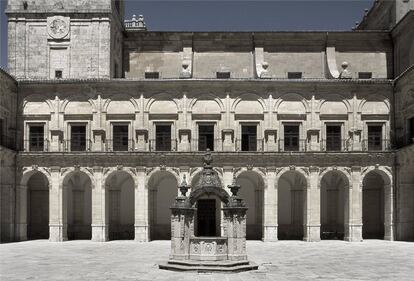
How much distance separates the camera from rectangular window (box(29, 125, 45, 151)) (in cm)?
4034

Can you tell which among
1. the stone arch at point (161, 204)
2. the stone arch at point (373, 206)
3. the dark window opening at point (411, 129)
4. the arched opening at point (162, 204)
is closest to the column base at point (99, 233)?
the stone arch at point (161, 204)

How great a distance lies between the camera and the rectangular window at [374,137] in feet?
133

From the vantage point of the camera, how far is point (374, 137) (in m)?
40.6

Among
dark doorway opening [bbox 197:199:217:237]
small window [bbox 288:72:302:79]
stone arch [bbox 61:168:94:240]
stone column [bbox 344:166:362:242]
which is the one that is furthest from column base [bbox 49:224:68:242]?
small window [bbox 288:72:302:79]

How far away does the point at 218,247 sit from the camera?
77.3 feet

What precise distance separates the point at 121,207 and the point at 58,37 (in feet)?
41.0

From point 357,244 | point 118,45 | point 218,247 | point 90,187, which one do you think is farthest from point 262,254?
point 118,45

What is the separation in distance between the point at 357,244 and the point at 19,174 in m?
21.7

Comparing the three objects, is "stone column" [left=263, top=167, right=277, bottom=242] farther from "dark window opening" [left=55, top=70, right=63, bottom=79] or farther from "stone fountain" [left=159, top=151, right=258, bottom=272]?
"dark window opening" [left=55, top=70, right=63, bottom=79]

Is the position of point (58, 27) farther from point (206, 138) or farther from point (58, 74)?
point (206, 138)

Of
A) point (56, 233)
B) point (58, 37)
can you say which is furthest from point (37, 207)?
point (58, 37)

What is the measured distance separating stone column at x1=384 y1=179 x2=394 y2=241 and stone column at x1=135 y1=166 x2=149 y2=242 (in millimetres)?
15647

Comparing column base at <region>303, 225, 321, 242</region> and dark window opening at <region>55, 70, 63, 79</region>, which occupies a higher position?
dark window opening at <region>55, 70, 63, 79</region>

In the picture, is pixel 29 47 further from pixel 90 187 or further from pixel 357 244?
pixel 357 244
